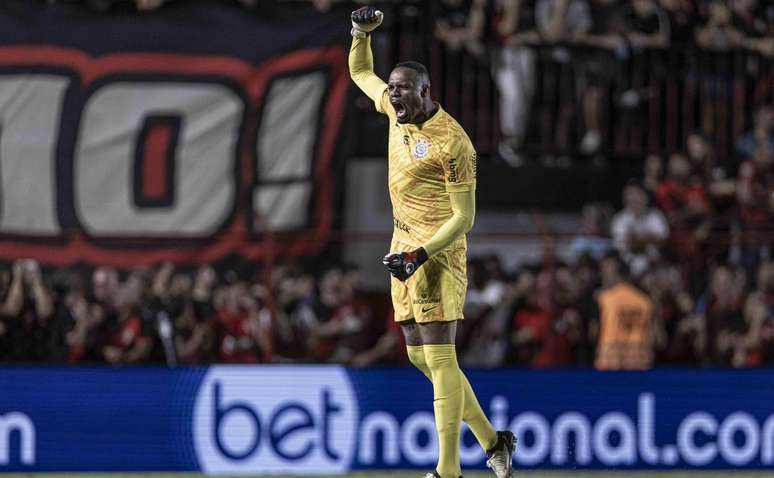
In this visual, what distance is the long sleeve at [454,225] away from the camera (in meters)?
10.1

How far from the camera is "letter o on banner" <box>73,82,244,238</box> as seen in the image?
16703mm

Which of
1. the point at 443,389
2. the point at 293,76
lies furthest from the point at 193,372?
the point at 293,76

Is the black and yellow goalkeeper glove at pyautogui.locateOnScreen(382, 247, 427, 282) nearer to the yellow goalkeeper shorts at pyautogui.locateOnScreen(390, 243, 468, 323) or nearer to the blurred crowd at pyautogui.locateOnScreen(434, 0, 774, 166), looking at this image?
the yellow goalkeeper shorts at pyautogui.locateOnScreen(390, 243, 468, 323)

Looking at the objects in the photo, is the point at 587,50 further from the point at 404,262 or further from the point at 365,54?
the point at 404,262

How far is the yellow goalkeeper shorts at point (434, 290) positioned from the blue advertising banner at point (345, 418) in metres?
2.88

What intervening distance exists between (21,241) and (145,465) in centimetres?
413

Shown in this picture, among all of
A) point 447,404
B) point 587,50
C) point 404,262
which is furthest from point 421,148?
point 587,50

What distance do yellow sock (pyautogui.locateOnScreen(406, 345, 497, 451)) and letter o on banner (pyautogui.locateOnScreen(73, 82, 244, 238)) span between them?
6294mm

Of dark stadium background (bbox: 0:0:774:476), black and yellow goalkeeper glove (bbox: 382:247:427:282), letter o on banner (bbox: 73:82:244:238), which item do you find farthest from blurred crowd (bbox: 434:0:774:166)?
black and yellow goalkeeper glove (bbox: 382:247:427:282)

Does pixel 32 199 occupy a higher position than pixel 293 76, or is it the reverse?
pixel 293 76

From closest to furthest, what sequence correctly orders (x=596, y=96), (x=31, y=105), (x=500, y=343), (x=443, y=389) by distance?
1. (x=443, y=389)
2. (x=500, y=343)
3. (x=31, y=105)
4. (x=596, y=96)

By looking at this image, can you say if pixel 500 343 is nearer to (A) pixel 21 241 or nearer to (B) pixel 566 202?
(B) pixel 566 202

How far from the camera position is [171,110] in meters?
16.9

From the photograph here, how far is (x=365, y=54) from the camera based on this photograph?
36.5ft
